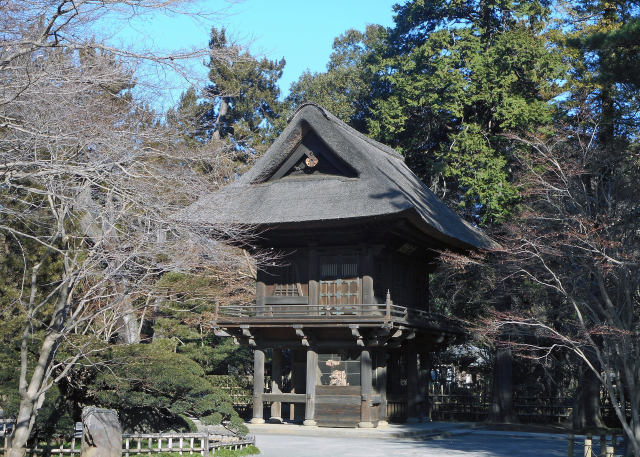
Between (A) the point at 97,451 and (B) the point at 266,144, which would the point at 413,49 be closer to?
(B) the point at 266,144

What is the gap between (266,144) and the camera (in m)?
40.4

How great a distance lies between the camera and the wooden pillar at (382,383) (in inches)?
951

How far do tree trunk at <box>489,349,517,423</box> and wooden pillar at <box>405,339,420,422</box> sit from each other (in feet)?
12.1

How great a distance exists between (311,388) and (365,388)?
1712 millimetres

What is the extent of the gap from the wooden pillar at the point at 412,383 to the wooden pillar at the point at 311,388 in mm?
4085

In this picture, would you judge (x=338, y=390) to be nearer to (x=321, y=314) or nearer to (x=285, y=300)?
(x=321, y=314)

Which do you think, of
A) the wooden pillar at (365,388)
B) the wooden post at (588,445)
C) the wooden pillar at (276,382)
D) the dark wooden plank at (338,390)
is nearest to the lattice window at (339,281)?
the wooden pillar at (365,388)

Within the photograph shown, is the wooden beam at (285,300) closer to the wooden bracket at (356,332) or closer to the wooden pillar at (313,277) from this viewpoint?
the wooden pillar at (313,277)

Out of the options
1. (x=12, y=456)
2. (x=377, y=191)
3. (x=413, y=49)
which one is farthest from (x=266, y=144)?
(x=12, y=456)

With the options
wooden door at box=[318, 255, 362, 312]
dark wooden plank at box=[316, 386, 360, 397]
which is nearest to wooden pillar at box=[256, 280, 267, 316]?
wooden door at box=[318, 255, 362, 312]

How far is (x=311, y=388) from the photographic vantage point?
2369 centimetres

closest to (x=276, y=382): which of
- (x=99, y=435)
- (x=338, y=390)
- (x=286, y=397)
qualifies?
(x=286, y=397)

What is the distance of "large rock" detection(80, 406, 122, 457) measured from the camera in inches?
514

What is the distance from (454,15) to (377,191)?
13.2m
